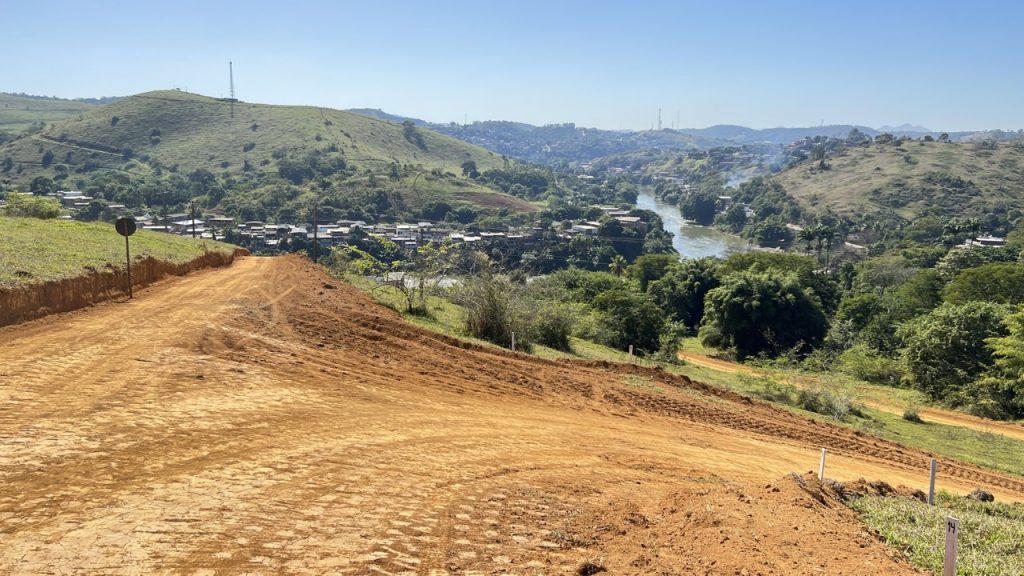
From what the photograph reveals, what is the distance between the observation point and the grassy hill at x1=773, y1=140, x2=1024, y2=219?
5010 inches

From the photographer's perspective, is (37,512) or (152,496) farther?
(152,496)

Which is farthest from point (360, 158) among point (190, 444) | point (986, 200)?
point (190, 444)

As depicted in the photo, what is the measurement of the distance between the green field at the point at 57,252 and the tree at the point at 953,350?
32674mm

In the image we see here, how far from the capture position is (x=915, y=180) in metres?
139

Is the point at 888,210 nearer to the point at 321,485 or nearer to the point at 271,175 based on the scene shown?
the point at 271,175

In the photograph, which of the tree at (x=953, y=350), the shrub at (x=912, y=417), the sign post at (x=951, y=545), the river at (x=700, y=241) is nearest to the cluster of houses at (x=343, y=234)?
the river at (x=700, y=241)

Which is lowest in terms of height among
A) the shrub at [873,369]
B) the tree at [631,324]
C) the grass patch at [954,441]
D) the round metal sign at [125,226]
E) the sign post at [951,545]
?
the shrub at [873,369]

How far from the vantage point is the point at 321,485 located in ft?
27.8

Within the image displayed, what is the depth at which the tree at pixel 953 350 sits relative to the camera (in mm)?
27297

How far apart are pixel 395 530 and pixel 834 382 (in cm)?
2145

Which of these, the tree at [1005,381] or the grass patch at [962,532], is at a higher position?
the grass patch at [962,532]

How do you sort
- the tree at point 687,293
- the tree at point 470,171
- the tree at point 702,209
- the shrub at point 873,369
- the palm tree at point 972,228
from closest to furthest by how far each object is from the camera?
the shrub at point 873,369, the tree at point 687,293, the palm tree at point 972,228, the tree at point 702,209, the tree at point 470,171

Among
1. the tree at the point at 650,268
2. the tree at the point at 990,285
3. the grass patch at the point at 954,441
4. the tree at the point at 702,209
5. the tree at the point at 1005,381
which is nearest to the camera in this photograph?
the grass patch at the point at 954,441

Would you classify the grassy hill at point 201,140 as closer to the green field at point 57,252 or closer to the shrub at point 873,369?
the green field at point 57,252
